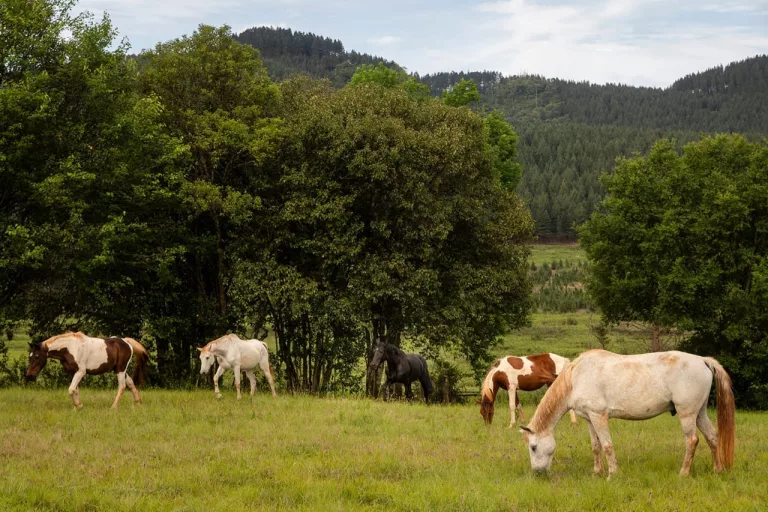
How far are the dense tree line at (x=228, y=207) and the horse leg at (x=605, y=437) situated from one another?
1362 cm

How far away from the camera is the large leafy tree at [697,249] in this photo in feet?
95.4

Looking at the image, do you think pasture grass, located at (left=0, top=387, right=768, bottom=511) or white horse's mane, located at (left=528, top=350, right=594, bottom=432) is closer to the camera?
pasture grass, located at (left=0, top=387, right=768, bottom=511)

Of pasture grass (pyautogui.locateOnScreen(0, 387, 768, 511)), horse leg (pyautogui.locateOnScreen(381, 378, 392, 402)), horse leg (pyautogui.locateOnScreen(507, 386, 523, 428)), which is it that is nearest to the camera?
pasture grass (pyautogui.locateOnScreen(0, 387, 768, 511))

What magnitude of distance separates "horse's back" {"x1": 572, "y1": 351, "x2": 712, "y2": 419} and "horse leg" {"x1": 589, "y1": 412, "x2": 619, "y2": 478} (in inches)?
5.9

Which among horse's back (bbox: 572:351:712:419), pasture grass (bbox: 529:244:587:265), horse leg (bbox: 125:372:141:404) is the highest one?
horse's back (bbox: 572:351:712:419)

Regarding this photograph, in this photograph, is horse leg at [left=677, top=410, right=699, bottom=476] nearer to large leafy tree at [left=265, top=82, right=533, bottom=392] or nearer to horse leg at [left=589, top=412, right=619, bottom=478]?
horse leg at [left=589, top=412, right=619, bottom=478]

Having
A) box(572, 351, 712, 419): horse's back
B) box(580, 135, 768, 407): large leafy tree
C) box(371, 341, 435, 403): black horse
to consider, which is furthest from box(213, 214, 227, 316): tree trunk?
box(572, 351, 712, 419): horse's back

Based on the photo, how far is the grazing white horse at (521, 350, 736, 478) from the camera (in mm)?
10844

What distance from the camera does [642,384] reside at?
11016mm

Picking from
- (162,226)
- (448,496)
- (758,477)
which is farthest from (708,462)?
(162,226)

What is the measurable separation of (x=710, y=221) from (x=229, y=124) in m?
20.4

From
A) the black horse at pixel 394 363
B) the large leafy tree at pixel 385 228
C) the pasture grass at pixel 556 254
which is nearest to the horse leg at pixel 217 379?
the large leafy tree at pixel 385 228

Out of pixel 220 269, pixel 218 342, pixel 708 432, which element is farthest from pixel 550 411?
pixel 220 269

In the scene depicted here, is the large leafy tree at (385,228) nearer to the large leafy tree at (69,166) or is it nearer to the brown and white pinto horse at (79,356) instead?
the large leafy tree at (69,166)
